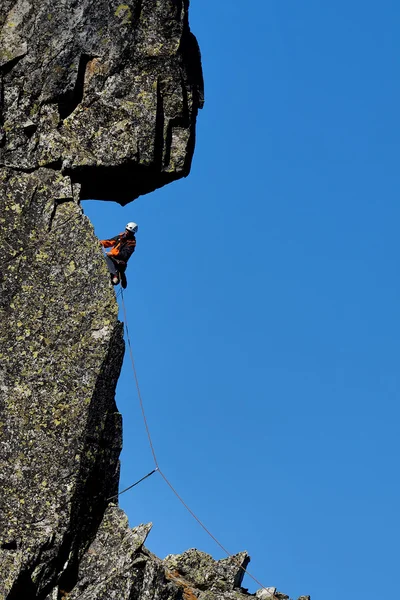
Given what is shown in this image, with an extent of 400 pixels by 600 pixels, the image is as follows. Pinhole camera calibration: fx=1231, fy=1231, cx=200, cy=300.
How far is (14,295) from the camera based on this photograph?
32438 mm

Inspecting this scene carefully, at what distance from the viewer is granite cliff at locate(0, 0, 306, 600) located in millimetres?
30422

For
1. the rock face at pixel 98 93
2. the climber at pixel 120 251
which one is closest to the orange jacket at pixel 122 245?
the climber at pixel 120 251

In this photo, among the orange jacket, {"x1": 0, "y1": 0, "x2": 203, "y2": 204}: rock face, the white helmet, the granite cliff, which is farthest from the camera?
the white helmet

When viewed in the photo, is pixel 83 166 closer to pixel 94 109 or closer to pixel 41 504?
pixel 94 109

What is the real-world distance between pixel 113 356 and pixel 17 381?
2.58 metres

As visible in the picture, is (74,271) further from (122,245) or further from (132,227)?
(132,227)

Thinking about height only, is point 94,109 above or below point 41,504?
above

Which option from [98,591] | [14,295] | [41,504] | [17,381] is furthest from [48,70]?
[98,591]

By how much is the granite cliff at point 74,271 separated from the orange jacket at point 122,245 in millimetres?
1318

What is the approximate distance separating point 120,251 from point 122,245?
0.95 ft

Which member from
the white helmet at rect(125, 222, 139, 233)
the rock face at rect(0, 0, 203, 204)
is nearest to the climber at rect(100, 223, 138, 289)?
the white helmet at rect(125, 222, 139, 233)

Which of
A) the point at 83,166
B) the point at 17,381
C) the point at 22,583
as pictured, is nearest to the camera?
the point at 22,583

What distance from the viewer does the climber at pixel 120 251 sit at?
34781mm

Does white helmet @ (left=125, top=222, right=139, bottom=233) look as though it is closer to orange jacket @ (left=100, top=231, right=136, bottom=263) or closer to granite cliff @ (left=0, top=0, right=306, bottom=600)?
orange jacket @ (left=100, top=231, right=136, bottom=263)
